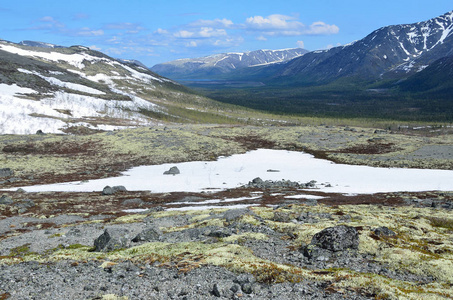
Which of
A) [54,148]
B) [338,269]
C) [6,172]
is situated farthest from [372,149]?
[6,172]

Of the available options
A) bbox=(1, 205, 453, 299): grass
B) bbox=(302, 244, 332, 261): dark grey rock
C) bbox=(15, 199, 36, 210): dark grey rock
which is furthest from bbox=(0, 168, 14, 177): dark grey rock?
bbox=(302, 244, 332, 261): dark grey rock

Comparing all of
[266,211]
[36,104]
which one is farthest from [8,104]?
[266,211]

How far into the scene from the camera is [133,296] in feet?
49.1

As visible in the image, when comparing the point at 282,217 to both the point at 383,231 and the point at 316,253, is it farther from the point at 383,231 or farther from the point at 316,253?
the point at 316,253

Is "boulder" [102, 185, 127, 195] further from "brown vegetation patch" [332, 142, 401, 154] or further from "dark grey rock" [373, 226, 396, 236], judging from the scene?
"brown vegetation patch" [332, 142, 401, 154]

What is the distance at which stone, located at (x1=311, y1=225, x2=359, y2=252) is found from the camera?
65.3 ft

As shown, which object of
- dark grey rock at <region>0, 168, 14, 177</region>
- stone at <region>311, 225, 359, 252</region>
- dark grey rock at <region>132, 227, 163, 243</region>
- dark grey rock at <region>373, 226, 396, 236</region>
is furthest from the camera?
dark grey rock at <region>0, 168, 14, 177</region>

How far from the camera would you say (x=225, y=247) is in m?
20.6

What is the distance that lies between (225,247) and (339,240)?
6.97 m

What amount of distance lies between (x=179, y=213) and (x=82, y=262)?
16195mm

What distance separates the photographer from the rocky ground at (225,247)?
1548 cm

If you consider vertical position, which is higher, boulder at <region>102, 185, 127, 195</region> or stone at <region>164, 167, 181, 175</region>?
stone at <region>164, 167, 181, 175</region>

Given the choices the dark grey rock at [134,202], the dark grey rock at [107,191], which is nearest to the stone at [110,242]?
the dark grey rock at [134,202]

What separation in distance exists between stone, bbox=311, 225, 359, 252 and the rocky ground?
6cm
